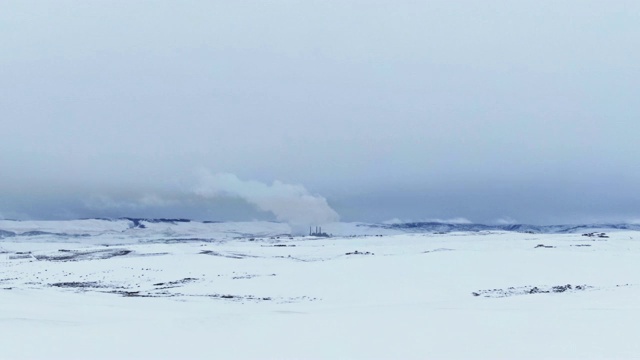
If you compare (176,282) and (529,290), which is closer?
(529,290)

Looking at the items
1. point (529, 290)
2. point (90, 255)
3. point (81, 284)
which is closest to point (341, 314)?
point (529, 290)

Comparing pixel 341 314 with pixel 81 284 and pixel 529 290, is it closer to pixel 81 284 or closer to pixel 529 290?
pixel 529 290

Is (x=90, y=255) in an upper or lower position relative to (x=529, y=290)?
lower

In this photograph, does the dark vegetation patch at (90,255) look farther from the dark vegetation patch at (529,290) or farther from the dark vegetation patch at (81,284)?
the dark vegetation patch at (529,290)

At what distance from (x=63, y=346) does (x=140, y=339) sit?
3.93ft

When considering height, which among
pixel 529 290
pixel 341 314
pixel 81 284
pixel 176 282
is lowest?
pixel 81 284

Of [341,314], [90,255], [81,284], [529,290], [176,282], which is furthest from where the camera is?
[90,255]

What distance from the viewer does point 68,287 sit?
1138 inches

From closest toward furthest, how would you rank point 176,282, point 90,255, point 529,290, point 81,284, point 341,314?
point 341,314
point 529,290
point 176,282
point 81,284
point 90,255

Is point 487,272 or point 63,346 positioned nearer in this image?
point 63,346

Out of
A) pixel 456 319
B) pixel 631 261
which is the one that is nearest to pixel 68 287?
pixel 456 319

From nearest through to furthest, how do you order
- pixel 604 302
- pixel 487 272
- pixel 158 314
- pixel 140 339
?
pixel 140 339 < pixel 604 302 < pixel 158 314 < pixel 487 272

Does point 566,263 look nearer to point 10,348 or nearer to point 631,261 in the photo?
point 631,261

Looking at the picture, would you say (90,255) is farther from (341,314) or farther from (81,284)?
(341,314)
